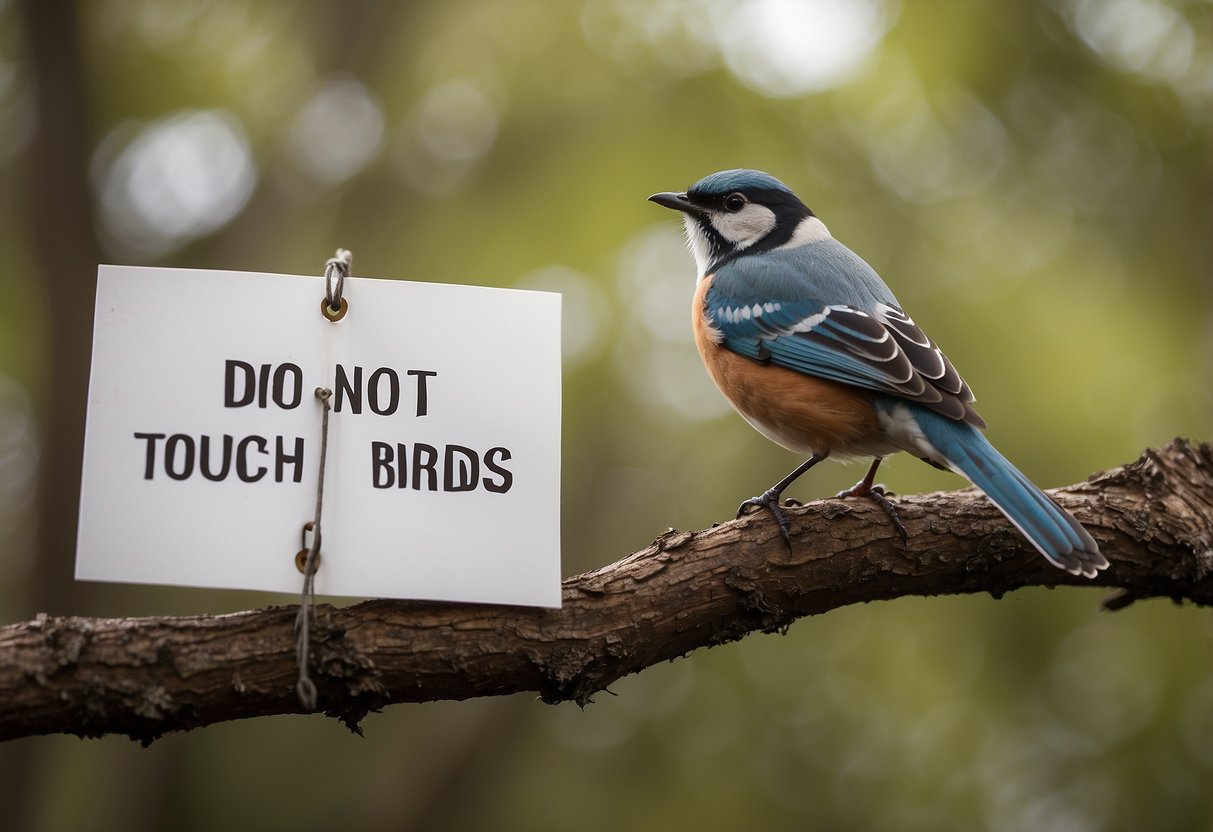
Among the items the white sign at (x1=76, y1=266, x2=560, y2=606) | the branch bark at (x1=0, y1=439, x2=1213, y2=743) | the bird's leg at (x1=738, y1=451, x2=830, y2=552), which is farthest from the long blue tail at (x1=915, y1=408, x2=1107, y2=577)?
the white sign at (x1=76, y1=266, x2=560, y2=606)

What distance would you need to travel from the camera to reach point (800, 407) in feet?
9.55

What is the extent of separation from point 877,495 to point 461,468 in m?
1.28

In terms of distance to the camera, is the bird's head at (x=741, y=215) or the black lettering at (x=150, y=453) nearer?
the black lettering at (x=150, y=453)

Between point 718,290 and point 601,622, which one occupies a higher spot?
point 718,290

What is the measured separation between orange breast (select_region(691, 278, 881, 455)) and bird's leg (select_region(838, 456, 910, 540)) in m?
0.10

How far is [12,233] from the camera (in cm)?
539

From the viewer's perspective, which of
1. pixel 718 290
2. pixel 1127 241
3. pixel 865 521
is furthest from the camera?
pixel 1127 241

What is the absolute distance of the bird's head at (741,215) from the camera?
3.47 m

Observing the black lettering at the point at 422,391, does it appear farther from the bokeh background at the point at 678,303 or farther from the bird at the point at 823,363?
the bokeh background at the point at 678,303

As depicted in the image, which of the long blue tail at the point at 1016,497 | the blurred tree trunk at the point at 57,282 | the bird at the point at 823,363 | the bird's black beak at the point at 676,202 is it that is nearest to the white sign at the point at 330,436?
the bird at the point at 823,363

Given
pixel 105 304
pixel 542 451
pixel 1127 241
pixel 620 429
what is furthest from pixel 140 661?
pixel 1127 241

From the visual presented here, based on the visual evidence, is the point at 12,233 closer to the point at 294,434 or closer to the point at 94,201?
the point at 94,201

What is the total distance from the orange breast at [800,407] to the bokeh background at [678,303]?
5.76ft

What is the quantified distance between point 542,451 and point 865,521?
40.7 inches
